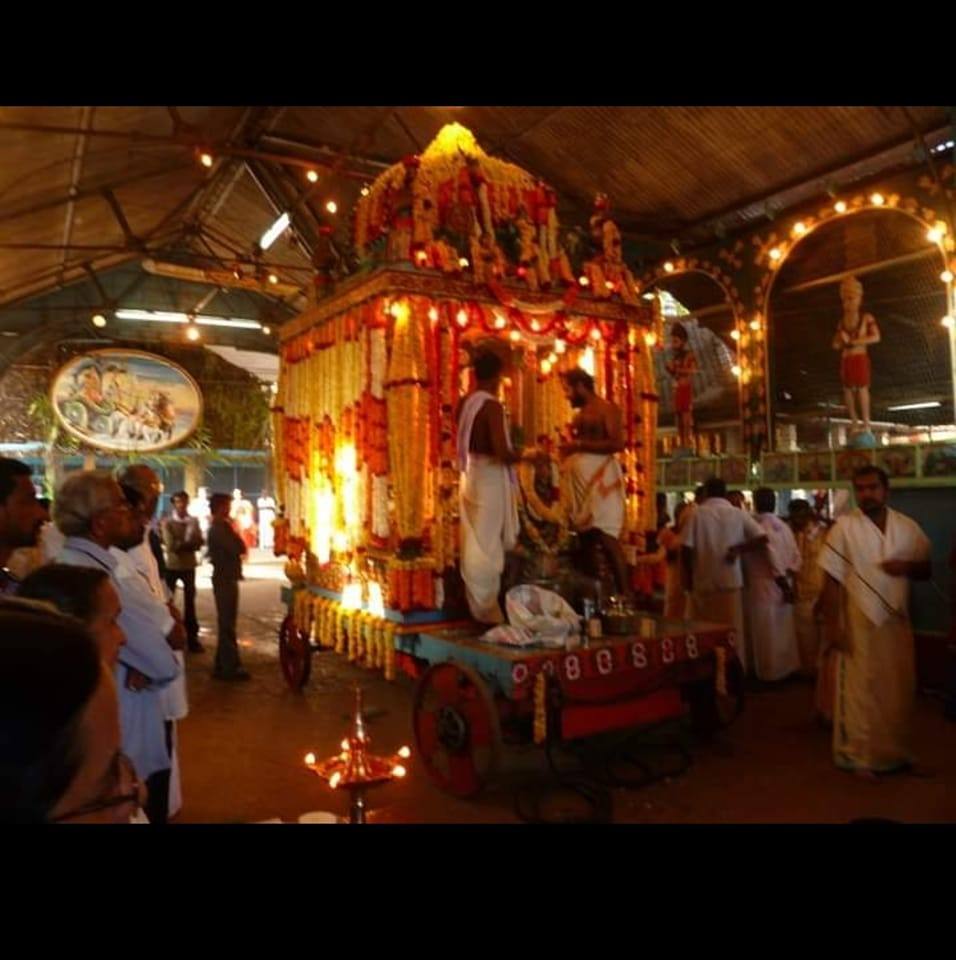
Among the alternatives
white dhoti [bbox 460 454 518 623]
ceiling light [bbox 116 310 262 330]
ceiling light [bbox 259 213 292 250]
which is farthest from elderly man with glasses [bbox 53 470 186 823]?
ceiling light [bbox 116 310 262 330]

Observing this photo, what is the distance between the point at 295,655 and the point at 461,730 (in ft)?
10.5

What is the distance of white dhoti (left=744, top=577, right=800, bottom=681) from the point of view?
718 cm

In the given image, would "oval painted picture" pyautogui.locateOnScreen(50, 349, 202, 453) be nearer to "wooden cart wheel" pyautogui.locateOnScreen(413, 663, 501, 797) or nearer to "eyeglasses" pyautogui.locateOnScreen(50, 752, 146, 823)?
"wooden cart wheel" pyautogui.locateOnScreen(413, 663, 501, 797)

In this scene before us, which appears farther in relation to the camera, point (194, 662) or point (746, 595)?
point (194, 662)

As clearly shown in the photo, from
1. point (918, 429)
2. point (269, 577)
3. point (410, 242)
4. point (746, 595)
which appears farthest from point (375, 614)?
point (269, 577)

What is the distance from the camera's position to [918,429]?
40.9 feet

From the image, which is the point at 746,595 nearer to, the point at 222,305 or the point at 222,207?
the point at 222,207

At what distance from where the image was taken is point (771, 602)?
23.8 feet

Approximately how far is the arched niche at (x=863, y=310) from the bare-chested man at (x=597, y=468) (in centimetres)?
635

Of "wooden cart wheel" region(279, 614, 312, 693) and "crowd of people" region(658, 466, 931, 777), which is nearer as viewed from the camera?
"crowd of people" region(658, 466, 931, 777)

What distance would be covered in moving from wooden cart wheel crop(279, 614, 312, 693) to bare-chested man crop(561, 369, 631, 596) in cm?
289

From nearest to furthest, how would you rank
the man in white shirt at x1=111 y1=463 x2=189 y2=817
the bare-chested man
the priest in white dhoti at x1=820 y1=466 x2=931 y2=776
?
the man in white shirt at x1=111 y1=463 x2=189 y2=817, the priest in white dhoti at x1=820 y1=466 x2=931 y2=776, the bare-chested man

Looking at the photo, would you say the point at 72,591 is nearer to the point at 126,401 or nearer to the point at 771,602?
the point at 771,602
